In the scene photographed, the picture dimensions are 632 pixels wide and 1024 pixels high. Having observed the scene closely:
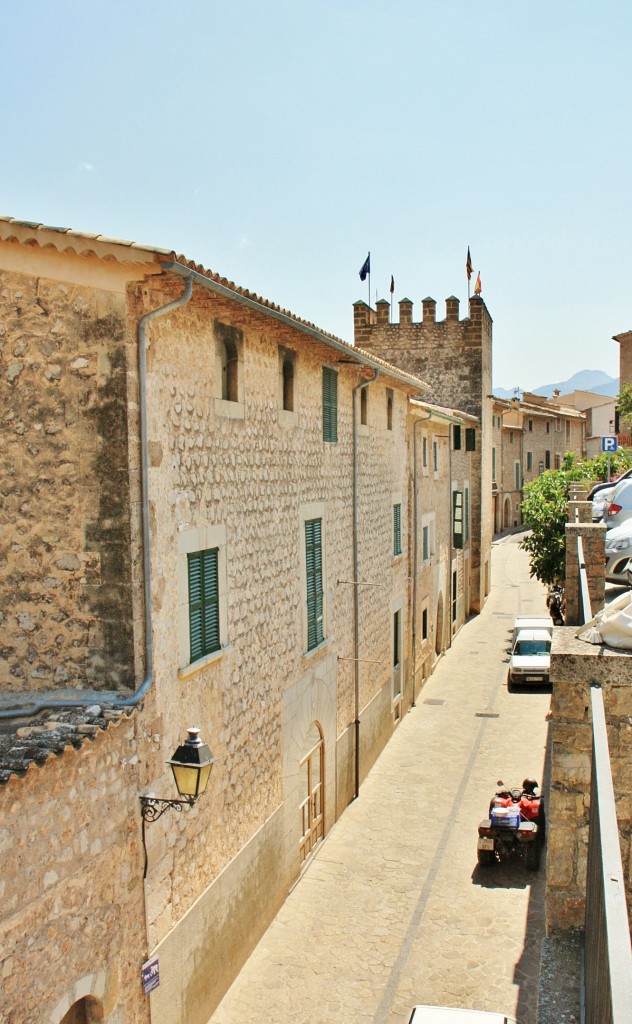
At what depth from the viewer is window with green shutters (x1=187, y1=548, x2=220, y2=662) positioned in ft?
26.8

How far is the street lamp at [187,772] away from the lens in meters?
6.98

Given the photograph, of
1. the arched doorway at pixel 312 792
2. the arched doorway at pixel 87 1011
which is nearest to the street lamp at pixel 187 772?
the arched doorway at pixel 87 1011

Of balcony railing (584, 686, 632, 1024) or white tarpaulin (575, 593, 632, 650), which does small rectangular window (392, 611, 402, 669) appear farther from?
balcony railing (584, 686, 632, 1024)

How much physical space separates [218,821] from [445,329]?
78.3 ft

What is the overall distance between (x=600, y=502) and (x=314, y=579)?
7176 millimetres

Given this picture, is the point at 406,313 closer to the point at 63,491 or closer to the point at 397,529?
the point at 397,529

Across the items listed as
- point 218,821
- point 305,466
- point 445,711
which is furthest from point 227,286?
point 445,711

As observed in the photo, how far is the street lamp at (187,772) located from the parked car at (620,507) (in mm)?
7450

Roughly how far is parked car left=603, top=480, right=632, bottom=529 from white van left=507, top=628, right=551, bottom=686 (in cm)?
890

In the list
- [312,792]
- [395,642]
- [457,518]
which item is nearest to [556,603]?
[457,518]

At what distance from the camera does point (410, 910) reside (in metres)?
11.0

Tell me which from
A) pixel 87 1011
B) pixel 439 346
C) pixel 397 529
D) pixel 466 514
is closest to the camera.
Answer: pixel 87 1011

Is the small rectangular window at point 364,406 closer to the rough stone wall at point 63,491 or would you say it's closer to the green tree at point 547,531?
the rough stone wall at point 63,491

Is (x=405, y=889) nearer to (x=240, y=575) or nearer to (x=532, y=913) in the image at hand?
(x=532, y=913)
